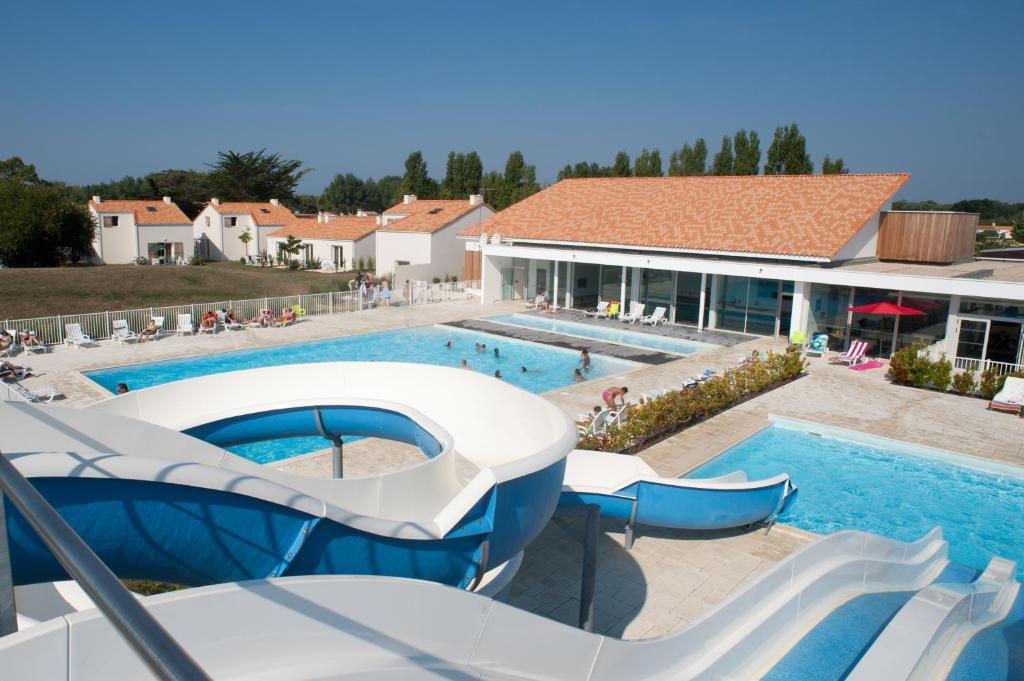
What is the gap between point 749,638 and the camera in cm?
736

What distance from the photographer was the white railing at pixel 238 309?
67.3ft

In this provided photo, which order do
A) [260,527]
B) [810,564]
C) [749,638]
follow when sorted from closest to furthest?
1. [260,527]
2. [749,638]
3. [810,564]

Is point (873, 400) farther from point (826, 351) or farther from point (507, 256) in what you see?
point (507, 256)

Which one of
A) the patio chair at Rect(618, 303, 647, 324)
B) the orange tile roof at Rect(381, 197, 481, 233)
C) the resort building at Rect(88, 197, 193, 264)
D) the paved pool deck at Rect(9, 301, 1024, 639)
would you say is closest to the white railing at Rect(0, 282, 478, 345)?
the paved pool deck at Rect(9, 301, 1024, 639)

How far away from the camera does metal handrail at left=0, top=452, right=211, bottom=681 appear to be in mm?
1048

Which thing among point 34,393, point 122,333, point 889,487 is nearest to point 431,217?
point 122,333

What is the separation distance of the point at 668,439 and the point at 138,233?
1669 inches

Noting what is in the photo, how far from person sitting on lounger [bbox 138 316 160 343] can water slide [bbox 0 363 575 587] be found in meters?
14.1

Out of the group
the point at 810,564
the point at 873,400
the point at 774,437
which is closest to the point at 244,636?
the point at 810,564

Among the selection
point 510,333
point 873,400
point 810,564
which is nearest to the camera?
point 810,564

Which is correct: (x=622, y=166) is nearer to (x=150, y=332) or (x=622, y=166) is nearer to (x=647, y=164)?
(x=647, y=164)

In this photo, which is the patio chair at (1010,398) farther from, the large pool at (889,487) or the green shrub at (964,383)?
the large pool at (889,487)

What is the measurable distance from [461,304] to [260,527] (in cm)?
2557

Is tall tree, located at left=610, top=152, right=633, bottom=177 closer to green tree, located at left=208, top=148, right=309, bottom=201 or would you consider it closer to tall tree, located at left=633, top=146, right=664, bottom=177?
tall tree, located at left=633, top=146, right=664, bottom=177
